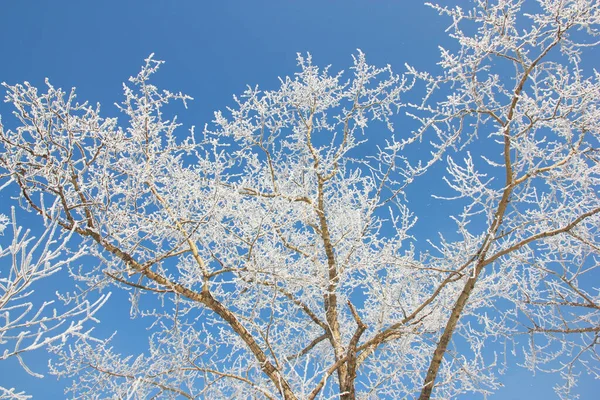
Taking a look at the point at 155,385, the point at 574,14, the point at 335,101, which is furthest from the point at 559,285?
the point at 155,385

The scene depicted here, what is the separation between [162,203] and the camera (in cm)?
561

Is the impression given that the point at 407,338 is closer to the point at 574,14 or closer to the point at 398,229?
the point at 398,229

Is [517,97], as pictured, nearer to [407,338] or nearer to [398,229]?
[398,229]

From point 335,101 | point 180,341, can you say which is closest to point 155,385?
point 180,341

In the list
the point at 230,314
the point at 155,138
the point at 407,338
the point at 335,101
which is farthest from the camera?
the point at 335,101

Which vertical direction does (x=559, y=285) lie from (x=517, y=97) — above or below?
below

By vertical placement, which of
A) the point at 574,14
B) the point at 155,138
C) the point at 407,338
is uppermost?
the point at 574,14

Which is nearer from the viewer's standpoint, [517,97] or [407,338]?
[517,97]

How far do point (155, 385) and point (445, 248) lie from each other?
13.6ft

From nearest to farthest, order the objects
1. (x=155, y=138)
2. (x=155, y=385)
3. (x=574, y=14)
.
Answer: (x=574, y=14) → (x=155, y=138) → (x=155, y=385)

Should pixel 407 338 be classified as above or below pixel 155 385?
above

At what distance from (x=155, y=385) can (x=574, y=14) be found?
6471 millimetres

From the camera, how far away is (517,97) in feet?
15.6

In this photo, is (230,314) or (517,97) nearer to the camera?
(517,97)
